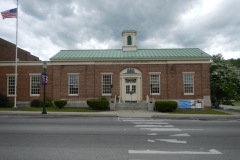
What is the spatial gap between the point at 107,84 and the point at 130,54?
512 cm

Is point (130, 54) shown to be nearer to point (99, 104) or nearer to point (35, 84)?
point (99, 104)

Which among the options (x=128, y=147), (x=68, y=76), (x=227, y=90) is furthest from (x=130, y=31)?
(x=128, y=147)

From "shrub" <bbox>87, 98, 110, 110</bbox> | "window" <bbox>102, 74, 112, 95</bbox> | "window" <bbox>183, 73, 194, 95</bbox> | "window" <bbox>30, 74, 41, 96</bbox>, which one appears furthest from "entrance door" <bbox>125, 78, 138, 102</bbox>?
"window" <bbox>30, 74, 41, 96</bbox>

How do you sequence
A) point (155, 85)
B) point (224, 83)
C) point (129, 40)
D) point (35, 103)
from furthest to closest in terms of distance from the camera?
point (129, 40) < point (224, 83) < point (155, 85) < point (35, 103)

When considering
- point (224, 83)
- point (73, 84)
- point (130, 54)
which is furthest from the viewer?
point (224, 83)

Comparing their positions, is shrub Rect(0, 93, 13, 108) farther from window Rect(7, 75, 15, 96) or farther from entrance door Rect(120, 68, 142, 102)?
entrance door Rect(120, 68, 142, 102)

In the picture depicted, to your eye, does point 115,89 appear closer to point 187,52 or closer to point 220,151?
point 187,52

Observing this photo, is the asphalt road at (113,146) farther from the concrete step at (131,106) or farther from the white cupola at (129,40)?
the white cupola at (129,40)

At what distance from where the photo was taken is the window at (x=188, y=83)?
31.6 m

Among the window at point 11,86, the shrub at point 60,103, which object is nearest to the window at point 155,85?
the shrub at point 60,103

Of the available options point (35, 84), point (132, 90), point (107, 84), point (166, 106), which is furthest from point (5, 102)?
point (166, 106)

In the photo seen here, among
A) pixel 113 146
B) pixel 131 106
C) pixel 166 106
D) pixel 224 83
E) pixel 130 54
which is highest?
pixel 130 54

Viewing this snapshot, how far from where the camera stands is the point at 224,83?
34875 mm

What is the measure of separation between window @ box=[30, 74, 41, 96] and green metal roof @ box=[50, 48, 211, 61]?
118 inches
